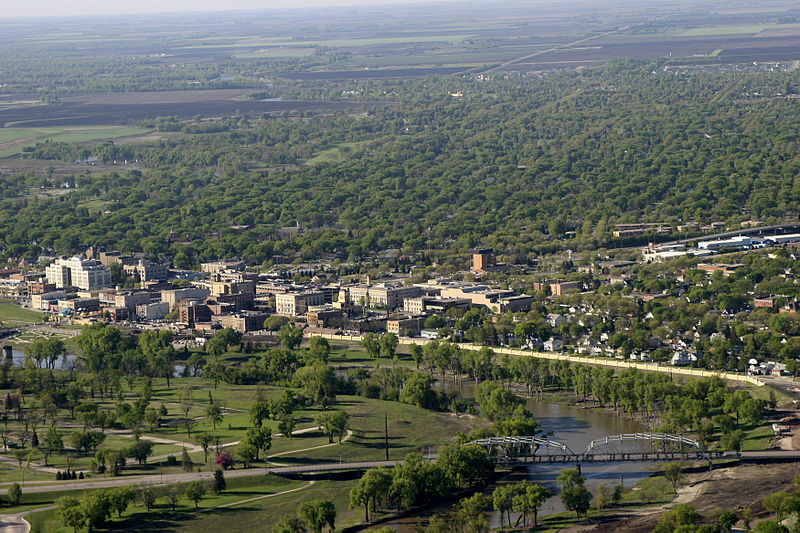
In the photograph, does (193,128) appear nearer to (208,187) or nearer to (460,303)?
(208,187)

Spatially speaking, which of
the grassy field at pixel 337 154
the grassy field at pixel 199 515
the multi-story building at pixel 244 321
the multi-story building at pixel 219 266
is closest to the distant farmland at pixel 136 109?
the grassy field at pixel 337 154

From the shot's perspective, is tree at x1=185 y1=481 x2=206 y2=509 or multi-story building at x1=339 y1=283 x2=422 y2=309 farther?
multi-story building at x1=339 y1=283 x2=422 y2=309

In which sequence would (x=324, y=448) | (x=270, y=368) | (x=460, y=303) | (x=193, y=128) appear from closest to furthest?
(x=324, y=448) < (x=270, y=368) < (x=460, y=303) < (x=193, y=128)

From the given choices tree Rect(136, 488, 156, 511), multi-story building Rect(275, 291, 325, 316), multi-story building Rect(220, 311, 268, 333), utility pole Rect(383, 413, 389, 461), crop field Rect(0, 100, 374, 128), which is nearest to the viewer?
tree Rect(136, 488, 156, 511)

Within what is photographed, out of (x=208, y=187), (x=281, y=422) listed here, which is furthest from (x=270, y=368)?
(x=208, y=187)

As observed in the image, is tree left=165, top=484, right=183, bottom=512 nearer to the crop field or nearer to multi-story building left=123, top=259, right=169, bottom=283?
multi-story building left=123, top=259, right=169, bottom=283

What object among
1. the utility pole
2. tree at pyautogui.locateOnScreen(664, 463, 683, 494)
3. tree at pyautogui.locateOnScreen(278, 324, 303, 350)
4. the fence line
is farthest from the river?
tree at pyautogui.locateOnScreen(278, 324, 303, 350)
